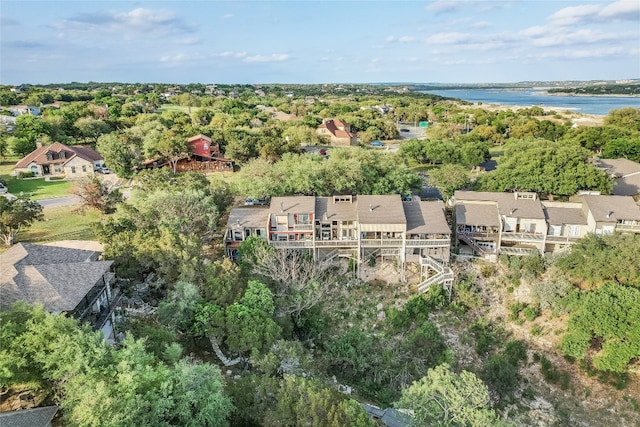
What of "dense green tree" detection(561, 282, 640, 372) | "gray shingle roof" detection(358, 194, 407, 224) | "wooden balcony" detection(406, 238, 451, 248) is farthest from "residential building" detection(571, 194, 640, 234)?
"gray shingle roof" detection(358, 194, 407, 224)

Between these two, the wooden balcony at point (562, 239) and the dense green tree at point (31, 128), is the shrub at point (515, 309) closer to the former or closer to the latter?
the wooden balcony at point (562, 239)

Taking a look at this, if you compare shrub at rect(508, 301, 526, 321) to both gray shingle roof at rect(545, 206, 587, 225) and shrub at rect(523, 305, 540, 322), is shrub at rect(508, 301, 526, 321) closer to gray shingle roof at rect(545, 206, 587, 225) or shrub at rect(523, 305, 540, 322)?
shrub at rect(523, 305, 540, 322)

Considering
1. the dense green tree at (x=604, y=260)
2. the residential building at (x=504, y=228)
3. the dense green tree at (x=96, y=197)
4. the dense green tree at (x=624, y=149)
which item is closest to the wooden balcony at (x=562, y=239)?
the residential building at (x=504, y=228)

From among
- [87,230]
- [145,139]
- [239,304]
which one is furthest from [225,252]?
[145,139]

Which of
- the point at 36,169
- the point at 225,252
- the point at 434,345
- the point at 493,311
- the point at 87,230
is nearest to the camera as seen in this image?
the point at 434,345

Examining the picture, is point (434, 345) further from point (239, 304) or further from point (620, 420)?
point (239, 304)

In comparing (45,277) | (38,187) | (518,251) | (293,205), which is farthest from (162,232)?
(38,187)
